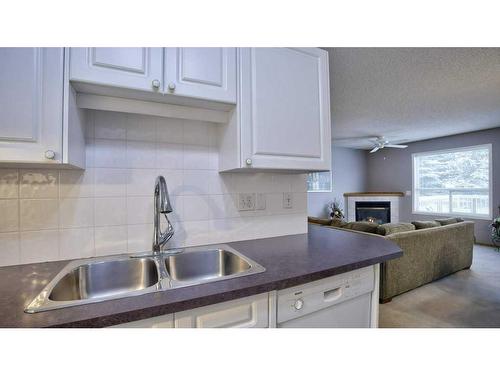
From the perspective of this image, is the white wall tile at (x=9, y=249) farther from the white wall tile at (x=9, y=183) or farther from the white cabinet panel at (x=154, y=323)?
the white cabinet panel at (x=154, y=323)

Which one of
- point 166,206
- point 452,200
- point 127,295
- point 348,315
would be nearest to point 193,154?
point 166,206

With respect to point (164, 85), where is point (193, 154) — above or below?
below

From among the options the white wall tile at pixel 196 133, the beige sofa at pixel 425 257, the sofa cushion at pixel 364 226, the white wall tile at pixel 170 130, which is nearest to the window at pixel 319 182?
the beige sofa at pixel 425 257

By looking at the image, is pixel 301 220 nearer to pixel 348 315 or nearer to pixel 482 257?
pixel 348 315

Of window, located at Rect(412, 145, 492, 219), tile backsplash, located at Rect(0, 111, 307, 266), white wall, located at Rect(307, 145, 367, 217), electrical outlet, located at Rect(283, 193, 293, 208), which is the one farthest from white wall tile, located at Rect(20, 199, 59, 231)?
window, located at Rect(412, 145, 492, 219)

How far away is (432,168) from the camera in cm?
539

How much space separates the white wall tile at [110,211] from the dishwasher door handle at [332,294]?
1047mm

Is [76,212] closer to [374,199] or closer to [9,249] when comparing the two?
[9,249]

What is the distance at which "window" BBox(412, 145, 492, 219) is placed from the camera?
4.61 meters

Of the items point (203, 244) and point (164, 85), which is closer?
point (164, 85)

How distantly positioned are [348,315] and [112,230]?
1234mm
